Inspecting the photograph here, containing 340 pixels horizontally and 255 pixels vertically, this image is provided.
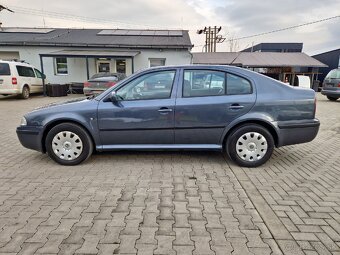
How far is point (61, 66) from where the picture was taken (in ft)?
59.3

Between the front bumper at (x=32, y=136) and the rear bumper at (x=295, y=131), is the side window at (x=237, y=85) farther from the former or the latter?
the front bumper at (x=32, y=136)

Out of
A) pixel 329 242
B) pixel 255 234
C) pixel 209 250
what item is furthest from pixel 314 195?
pixel 209 250

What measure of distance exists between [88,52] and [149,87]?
565 inches

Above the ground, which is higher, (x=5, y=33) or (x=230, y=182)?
(x=5, y=33)

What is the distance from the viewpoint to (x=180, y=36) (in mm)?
19656

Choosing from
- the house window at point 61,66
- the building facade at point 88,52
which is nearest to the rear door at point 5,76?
the building facade at point 88,52

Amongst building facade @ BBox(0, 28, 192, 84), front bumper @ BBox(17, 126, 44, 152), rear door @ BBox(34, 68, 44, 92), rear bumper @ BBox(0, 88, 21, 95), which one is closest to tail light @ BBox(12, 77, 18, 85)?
rear bumper @ BBox(0, 88, 21, 95)

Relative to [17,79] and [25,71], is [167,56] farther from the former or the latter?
[17,79]

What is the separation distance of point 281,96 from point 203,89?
3.93 feet

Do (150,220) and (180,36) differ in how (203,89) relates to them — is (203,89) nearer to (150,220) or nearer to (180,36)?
(150,220)

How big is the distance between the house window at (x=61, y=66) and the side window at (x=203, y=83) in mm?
16362

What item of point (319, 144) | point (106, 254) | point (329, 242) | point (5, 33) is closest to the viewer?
point (106, 254)

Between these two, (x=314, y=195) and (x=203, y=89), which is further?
(x=203, y=89)

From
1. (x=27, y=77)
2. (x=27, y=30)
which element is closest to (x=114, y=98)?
(x=27, y=77)
